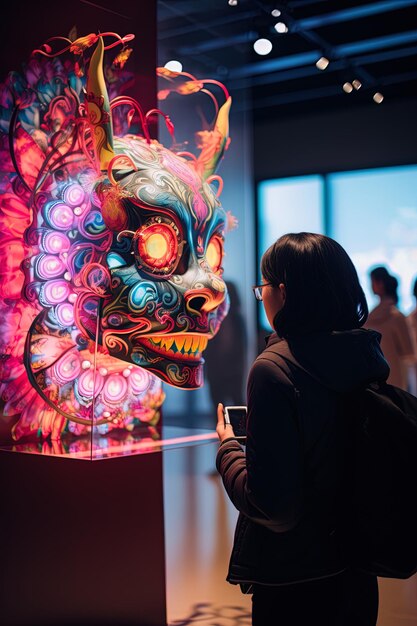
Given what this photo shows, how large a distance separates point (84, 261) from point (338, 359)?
3.28ft

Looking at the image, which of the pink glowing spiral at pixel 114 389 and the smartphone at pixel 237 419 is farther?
the pink glowing spiral at pixel 114 389

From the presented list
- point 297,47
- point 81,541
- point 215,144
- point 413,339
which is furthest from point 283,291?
point 297,47

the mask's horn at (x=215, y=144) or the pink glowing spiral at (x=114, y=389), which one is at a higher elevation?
the mask's horn at (x=215, y=144)

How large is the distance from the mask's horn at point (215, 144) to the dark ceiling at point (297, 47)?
14 cm

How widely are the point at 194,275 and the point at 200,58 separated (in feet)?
2.74

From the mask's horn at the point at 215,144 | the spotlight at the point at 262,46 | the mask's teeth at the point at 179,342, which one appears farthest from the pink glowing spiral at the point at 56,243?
the spotlight at the point at 262,46

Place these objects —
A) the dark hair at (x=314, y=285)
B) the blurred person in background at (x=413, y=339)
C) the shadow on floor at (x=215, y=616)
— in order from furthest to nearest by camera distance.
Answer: the blurred person in background at (x=413, y=339) < the shadow on floor at (x=215, y=616) < the dark hair at (x=314, y=285)

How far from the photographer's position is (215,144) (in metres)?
2.57

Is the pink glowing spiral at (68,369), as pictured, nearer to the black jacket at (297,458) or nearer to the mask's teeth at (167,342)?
the mask's teeth at (167,342)

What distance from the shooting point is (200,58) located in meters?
2.66

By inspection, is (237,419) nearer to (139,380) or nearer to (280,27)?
(139,380)

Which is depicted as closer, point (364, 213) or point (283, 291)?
point (283, 291)

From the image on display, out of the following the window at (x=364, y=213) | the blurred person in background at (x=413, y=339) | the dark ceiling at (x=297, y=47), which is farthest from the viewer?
the window at (x=364, y=213)

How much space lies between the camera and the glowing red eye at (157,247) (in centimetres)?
224
